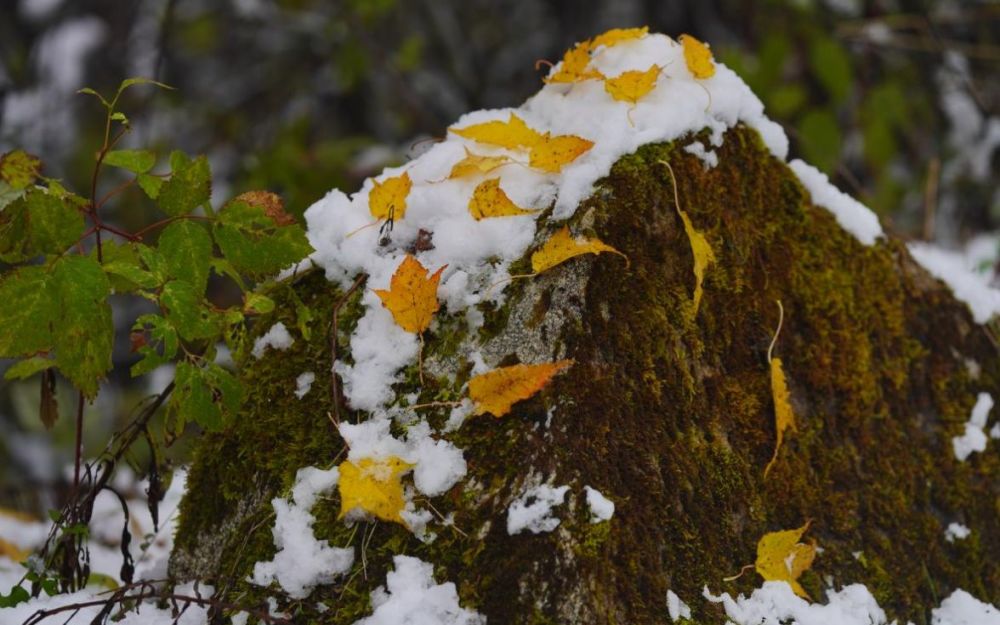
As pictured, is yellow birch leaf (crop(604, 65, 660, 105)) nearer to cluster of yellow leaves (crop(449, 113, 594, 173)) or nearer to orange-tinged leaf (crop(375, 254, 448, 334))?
cluster of yellow leaves (crop(449, 113, 594, 173))

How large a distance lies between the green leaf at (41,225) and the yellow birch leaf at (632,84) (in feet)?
3.32

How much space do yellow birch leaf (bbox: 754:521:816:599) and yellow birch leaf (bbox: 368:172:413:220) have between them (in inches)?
36.3

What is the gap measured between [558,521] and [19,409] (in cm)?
513

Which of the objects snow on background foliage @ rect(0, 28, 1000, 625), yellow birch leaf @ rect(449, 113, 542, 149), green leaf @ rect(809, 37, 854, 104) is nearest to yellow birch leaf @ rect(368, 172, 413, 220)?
snow on background foliage @ rect(0, 28, 1000, 625)

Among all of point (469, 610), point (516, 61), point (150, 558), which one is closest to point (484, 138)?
point (469, 610)

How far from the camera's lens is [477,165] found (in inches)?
64.0

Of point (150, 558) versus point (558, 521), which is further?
point (150, 558)

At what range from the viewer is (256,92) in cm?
680

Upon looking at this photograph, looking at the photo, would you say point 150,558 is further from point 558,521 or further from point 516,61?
point 516,61

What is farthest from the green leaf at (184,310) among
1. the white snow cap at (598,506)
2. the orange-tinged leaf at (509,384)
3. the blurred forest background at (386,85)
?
the blurred forest background at (386,85)

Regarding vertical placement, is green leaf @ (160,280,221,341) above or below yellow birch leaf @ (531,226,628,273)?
above

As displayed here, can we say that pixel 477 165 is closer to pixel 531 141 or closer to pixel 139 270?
pixel 531 141

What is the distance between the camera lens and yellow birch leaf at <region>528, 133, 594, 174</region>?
5.06ft

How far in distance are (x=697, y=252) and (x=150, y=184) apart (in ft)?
3.31
